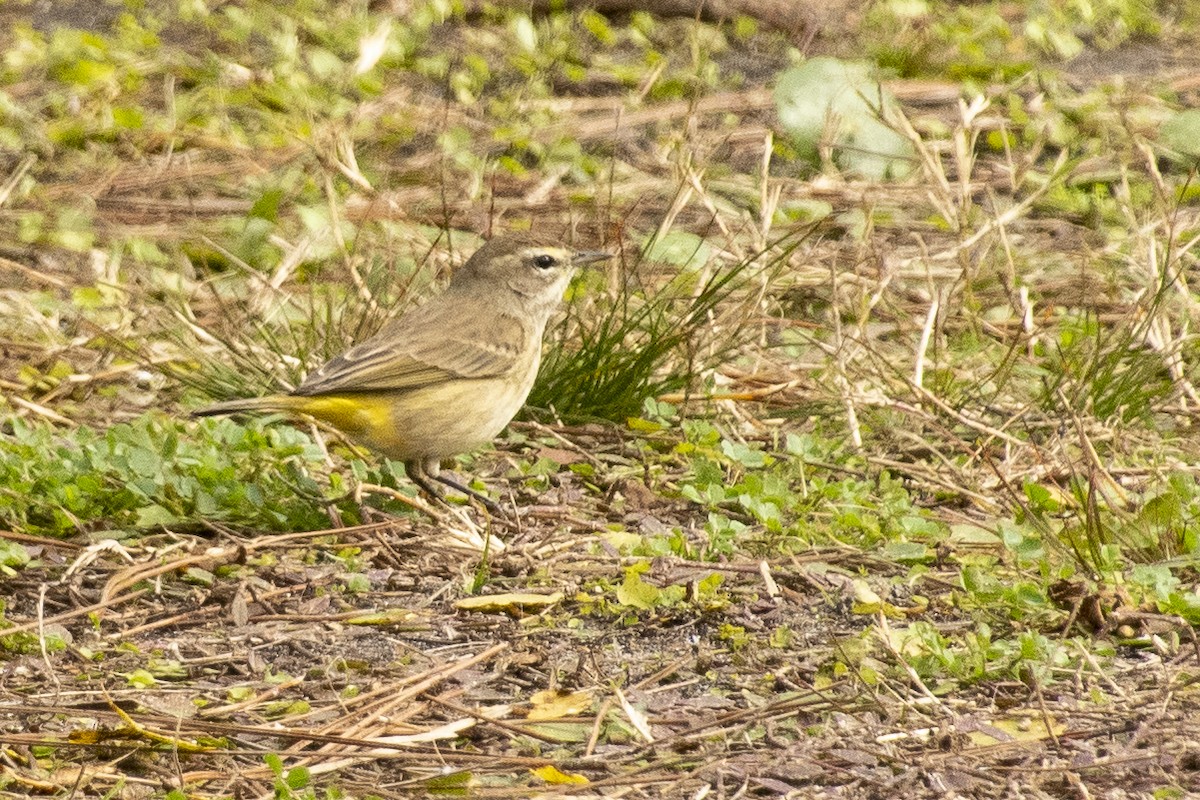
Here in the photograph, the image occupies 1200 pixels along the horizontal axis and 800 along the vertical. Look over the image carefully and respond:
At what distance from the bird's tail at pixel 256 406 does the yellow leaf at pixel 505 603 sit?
1.17 meters

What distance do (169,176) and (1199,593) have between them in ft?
22.4

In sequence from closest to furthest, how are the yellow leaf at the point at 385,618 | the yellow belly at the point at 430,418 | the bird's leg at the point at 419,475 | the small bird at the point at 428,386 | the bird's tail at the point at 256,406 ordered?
the yellow leaf at the point at 385,618 → the bird's tail at the point at 256,406 → the small bird at the point at 428,386 → the yellow belly at the point at 430,418 → the bird's leg at the point at 419,475

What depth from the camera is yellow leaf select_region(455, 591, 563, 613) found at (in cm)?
554

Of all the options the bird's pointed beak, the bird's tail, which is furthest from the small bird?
the bird's pointed beak

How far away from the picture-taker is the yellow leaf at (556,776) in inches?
171

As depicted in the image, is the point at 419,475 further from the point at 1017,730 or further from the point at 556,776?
the point at 1017,730

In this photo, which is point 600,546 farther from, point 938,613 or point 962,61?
point 962,61

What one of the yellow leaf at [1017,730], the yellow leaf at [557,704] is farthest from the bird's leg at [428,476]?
the yellow leaf at [1017,730]

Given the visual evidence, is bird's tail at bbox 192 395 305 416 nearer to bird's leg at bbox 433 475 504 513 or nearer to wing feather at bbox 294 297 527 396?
wing feather at bbox 294 297 527 396

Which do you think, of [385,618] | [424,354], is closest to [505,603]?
[385,618]

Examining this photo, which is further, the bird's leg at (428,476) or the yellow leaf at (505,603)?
the bird's leg at (428,476)

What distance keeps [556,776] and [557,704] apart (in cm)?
49

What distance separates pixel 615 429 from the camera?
23.9ft

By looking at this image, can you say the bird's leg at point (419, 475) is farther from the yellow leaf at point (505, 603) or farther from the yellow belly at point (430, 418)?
the yellow leaf at point (505, 603)
